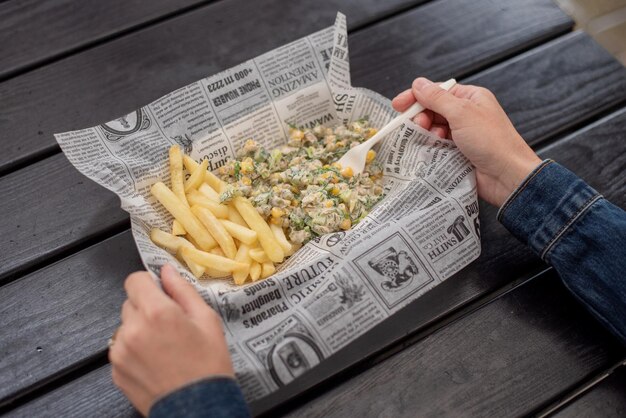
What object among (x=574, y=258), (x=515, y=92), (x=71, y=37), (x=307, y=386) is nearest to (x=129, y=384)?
(x=307, y=386)

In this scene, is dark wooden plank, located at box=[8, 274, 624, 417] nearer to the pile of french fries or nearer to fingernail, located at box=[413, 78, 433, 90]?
the pile of french fries

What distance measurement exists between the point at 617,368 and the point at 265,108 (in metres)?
1.05

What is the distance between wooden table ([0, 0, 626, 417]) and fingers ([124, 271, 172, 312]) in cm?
25

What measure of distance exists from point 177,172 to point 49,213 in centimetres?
36

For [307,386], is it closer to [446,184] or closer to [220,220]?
[220,220]

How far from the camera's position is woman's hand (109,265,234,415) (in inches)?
38.6

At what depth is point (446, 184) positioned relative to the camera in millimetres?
1361

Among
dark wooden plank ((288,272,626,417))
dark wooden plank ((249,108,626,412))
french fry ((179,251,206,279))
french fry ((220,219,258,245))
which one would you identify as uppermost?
french fry ((220,219,258,245))

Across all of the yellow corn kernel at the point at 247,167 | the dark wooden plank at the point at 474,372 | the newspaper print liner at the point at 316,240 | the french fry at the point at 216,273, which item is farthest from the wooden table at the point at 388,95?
the yellow corn kernel at the point at 247,167

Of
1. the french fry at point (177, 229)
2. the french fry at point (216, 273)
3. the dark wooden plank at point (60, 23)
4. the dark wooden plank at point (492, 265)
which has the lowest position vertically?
the dark wooden plank at point (492, 265)

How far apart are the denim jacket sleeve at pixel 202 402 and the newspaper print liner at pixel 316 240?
123mm

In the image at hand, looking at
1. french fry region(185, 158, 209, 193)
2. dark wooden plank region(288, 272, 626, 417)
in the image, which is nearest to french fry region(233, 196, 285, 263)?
french fry region(185, 158, 209, 193)

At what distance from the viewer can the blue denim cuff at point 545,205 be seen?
1.27m

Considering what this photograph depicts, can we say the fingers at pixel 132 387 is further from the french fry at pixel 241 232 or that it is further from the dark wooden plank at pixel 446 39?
the dark wooden plank at pixel 446 39
